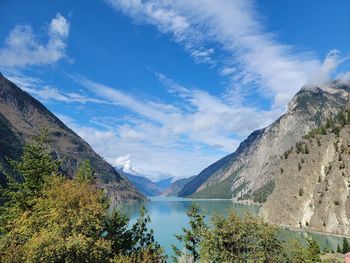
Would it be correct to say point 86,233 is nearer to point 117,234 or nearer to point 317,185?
point 117,234

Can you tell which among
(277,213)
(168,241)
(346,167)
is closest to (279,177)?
(277,213)

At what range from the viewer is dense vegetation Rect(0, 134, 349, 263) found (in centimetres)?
3033

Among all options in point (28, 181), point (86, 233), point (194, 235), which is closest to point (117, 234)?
point (194, 235)

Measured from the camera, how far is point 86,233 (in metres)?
34.4

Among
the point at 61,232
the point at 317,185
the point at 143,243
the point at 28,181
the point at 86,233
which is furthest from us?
the point at 317,185

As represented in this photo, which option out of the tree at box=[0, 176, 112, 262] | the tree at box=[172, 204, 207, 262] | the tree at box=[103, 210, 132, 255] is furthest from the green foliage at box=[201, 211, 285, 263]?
the tree at box=[0, 176, 112, 262]

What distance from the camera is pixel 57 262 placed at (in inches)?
1210

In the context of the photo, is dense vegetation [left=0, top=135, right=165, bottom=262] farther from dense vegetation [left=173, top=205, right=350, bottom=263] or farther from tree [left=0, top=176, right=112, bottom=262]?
dense vegetation [left=173, top=205, right=350, bottom=263]

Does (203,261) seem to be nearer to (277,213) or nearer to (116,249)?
(116,249)

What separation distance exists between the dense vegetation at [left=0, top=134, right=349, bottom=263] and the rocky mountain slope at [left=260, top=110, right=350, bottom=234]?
82.6 metres

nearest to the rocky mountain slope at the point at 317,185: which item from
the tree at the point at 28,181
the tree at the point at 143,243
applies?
the tree at the point at 143,243

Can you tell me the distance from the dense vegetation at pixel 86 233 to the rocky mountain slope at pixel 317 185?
8265cm

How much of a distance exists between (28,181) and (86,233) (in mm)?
17800

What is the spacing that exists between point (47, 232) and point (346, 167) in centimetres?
12370
